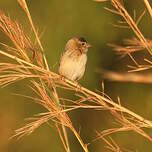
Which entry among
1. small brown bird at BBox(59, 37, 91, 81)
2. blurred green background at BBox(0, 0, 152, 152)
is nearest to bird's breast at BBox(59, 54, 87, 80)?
small brown bird at BBox(59, 37, 91, 81)

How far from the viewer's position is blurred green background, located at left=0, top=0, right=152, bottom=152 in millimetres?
8477

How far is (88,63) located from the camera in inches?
360

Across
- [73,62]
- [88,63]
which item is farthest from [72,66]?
[88,63]

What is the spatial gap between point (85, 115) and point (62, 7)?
67.5 inches

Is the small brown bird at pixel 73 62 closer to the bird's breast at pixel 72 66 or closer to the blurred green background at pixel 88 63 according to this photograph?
the bird's breast at pixel 72 66

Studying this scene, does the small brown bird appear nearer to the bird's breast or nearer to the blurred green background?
the bird's breast

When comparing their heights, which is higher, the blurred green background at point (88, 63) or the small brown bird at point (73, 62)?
the small brown bird at point (73, 62)

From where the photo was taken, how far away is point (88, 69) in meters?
9.23

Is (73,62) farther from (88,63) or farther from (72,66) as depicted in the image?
(88,63)

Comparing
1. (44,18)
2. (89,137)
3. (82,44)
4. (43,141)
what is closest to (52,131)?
(43,141)

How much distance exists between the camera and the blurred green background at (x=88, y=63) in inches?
334

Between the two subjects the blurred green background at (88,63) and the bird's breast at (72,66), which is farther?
the blurred green background at (88,63)

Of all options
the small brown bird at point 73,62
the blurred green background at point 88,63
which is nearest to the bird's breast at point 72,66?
the small brown bird at point 73,62

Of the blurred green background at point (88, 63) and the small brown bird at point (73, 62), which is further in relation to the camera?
the blurred green background at point (88, 63)
